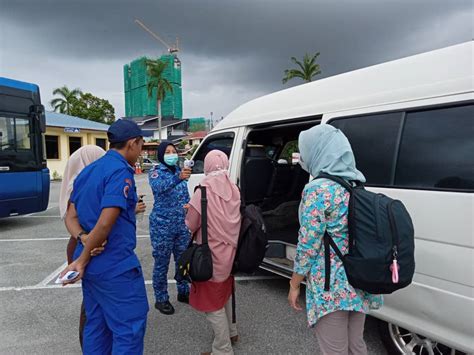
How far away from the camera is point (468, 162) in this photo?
2.14 m

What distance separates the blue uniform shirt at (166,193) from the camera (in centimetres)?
339

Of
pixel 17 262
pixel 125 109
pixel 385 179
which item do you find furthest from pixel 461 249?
pixel 125 109

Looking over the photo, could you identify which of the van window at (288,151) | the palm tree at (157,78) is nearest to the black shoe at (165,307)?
the van window at (288,151)

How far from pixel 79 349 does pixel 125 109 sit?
72549 millimetres

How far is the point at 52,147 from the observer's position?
2269cm

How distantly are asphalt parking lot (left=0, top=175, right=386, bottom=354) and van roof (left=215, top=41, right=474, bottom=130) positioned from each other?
208 cm

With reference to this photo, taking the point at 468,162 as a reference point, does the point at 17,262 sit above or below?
below

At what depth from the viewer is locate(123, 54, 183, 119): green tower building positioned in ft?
208

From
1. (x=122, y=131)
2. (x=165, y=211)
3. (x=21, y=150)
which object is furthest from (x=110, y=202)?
(x=21, y=150)

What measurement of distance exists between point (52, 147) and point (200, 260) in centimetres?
2387

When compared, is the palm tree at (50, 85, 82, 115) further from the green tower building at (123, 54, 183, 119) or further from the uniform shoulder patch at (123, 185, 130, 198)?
the uniform shoulder patch at (123, 185, 130, 198)

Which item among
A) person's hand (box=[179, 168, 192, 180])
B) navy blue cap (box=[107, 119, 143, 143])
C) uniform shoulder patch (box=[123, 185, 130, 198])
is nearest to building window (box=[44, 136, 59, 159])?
person's hand (box=[179, 168, 192, 180])

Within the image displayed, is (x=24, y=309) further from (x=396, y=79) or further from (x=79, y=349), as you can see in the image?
(x=396, y=79)

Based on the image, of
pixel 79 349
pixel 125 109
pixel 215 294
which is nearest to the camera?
pixel 215 294
